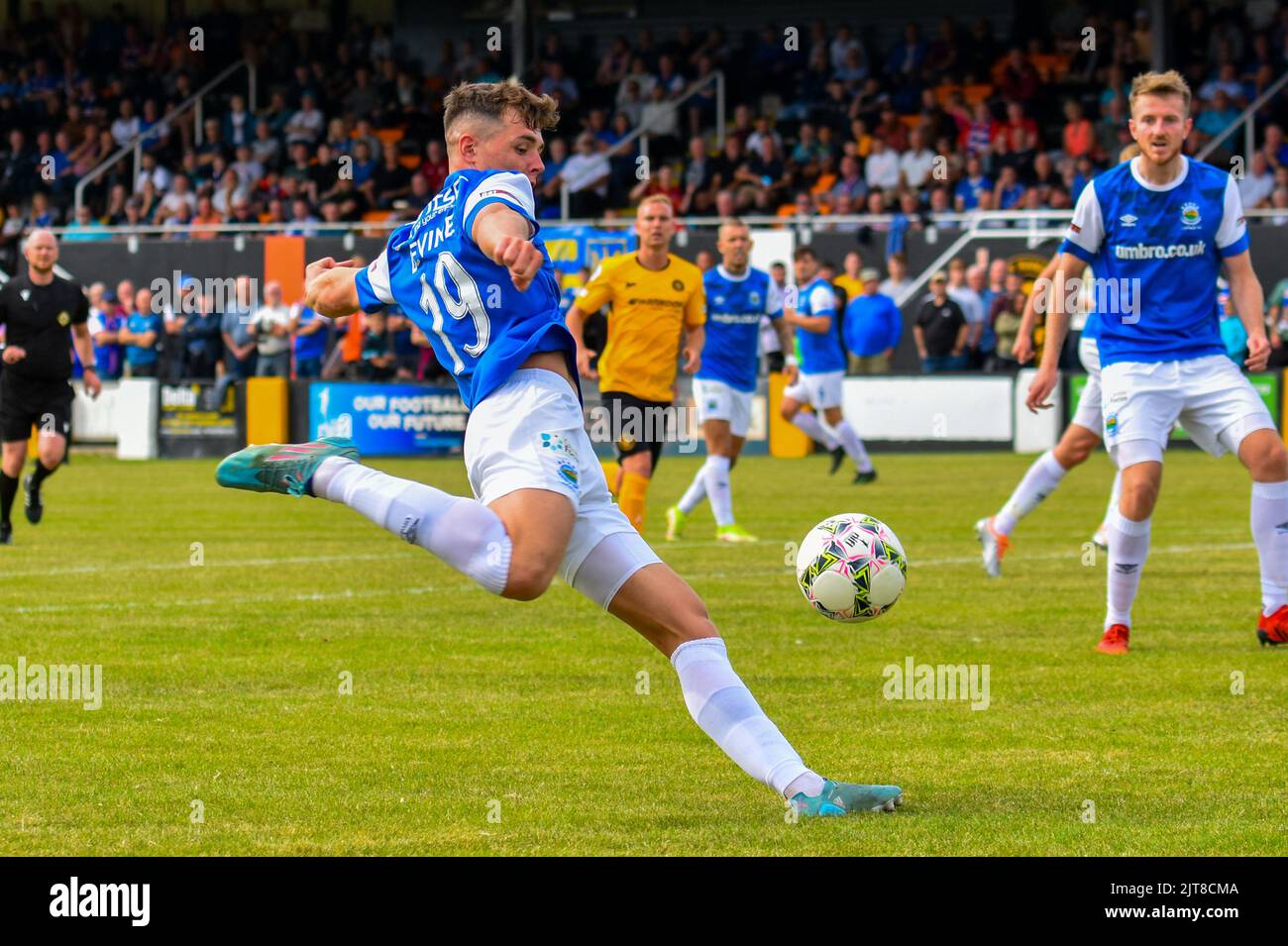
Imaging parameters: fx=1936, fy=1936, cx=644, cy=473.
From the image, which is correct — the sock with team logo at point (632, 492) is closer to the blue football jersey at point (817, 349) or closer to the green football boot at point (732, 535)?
the green football boot at point (732, 535)

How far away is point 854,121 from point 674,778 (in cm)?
2625

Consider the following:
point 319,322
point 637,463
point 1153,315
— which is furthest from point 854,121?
point 1153,315

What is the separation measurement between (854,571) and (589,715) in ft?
4.35

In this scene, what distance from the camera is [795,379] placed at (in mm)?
19391

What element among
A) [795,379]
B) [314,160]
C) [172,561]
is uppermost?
[314,160]

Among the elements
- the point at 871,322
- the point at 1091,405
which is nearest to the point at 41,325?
the point at 1091,405

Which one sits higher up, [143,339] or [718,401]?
[143,339]

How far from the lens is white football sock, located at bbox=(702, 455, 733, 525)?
15.1m

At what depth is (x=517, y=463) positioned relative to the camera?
5.33 m

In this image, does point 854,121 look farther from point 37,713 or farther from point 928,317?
point 37,713

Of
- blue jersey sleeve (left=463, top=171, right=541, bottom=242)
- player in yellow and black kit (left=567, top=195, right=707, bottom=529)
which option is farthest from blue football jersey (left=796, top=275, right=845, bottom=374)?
blue jersey sleeve (left=463, top=171, right=541, bottom=242)

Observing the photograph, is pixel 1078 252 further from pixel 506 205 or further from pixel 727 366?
pixel 727 366

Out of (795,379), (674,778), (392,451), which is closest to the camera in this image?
(674,778)

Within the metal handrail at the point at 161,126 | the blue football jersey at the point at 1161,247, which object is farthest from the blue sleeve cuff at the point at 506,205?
the metal handrail at the point at 161,126
